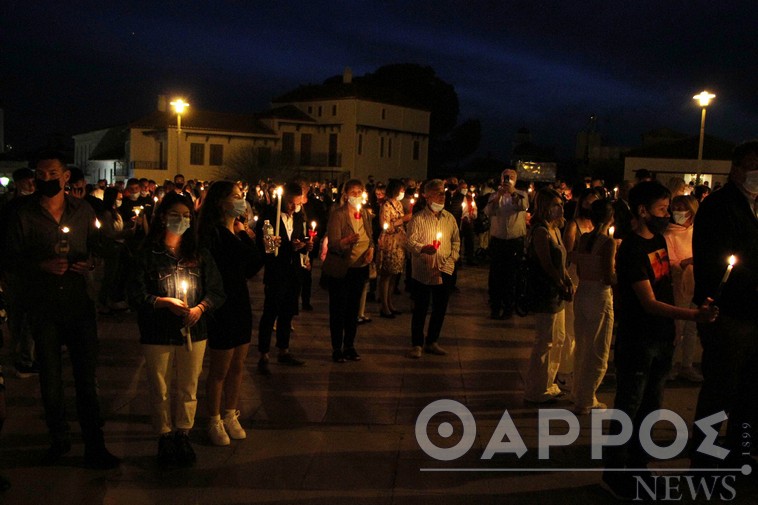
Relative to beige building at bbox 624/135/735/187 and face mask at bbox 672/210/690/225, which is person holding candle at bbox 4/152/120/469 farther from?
beige building at bbox 624/135/735/187

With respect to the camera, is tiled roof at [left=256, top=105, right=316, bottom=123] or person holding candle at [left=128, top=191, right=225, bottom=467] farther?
tiled roof at [left=256, top=105, right=316, bottom=123]

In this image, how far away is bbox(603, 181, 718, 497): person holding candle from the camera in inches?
187

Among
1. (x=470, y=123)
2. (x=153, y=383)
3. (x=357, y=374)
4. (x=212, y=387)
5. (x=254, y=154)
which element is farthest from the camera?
(x=470, y=123)

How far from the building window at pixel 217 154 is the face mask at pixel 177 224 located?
58.3 meters

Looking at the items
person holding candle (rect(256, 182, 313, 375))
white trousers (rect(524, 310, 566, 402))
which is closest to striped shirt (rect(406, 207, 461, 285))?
person holding candle (rect(256, 182, 313, 375))

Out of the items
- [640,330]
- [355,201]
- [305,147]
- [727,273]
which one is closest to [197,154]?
[305,147]

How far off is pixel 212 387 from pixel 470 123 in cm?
7374

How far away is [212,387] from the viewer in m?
5.57

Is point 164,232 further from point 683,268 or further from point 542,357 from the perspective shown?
point 683,268

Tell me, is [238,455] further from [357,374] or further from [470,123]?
[470,123]

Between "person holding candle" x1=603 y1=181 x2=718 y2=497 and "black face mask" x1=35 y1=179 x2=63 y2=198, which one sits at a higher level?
"black face mask" x1=35 y1=179 x2=63 y2=198

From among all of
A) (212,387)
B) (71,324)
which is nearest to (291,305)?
(212,387)

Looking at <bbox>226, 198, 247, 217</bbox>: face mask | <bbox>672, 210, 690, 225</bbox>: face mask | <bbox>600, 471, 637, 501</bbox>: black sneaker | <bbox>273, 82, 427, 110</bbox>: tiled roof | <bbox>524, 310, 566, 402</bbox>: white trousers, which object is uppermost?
<bbox>273, 82, 427, 110</bbox>: tiled roof

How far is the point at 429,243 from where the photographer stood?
8.40 meters
